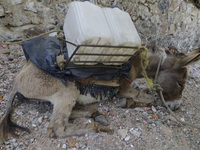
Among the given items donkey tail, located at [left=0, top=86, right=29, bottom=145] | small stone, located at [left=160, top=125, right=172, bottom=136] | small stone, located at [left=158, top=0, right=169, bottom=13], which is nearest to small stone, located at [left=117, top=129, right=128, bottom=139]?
small stone, located at [left=160, top=125, right=172, bottom=136]

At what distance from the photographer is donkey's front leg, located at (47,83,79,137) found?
Result: 213 cm

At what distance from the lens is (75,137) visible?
212cm

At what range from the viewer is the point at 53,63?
2.09 m

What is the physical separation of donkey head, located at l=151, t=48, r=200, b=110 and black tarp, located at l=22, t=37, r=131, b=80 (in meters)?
0.74

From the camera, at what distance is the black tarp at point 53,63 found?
212cm

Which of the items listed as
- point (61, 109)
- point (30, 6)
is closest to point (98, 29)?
point (61, 109)

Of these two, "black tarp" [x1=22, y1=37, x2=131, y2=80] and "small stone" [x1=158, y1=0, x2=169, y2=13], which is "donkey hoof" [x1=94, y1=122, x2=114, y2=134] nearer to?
"black tarp" [x1=22, y1=37, x2=131, y2=80]

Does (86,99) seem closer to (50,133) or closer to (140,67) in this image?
(50,133)

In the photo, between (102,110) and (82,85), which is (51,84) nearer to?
(82,85)

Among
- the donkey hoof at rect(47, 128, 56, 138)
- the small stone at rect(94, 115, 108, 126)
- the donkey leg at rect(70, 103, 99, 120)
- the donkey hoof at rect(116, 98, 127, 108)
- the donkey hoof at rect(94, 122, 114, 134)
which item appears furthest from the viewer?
the donkey hoof at rect(116, 98, 127, 108)

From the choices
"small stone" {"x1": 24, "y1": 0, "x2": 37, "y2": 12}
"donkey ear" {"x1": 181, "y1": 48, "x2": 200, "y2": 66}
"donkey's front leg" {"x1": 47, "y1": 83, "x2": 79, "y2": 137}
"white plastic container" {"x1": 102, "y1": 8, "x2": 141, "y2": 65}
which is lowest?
"donkey's front leg" {"x1": 47, "y1": 83, "x2": 79, "y2": 137}

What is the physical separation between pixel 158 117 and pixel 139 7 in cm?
306

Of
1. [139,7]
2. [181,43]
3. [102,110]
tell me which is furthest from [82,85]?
[181,43]

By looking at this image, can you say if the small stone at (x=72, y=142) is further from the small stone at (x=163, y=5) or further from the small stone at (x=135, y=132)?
the small stone at (x=163, y=5)
